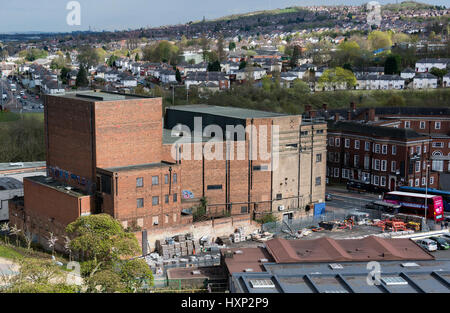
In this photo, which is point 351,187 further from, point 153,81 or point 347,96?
point 153,81

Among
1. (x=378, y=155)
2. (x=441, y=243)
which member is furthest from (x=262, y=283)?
(x=378, y=155)

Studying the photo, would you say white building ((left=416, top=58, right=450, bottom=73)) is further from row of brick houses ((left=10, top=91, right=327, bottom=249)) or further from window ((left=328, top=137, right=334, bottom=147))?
row of brick houses ((left=10, top=91, right=327, bottom=249))

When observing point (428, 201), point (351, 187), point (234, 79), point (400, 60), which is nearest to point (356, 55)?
point (400, 60)

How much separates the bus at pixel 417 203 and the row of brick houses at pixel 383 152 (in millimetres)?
5840

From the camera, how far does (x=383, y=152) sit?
1924 inches

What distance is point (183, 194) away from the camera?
37031mm

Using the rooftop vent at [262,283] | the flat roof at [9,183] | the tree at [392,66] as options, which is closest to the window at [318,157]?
the rooftop vent at [262,283]

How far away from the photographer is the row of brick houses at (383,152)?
47.8 metres

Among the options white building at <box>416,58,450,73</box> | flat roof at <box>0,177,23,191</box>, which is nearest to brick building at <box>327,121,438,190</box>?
flat roof at <box>0,177,23,191</box>

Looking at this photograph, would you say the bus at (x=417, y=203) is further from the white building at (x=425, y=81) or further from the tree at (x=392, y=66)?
the tree at (x=392, y=66)

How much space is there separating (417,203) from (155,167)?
1847cm

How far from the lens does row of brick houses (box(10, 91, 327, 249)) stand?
33.5 m
